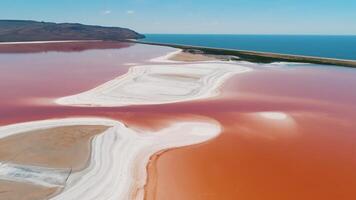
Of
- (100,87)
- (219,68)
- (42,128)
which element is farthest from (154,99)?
(219,68)

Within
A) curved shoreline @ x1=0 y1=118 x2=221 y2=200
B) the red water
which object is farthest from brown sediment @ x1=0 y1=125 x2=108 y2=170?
the red water

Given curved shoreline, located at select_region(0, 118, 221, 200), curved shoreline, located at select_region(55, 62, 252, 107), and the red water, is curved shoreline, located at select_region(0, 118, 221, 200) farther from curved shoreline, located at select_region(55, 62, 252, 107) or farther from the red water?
curved shoreline, located at select_region(55, 62, 252, 107)

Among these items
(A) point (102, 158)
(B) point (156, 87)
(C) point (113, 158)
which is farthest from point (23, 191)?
(B) point (156, 87)

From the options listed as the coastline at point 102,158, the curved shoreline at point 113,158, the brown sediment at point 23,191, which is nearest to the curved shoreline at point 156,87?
the coastline at point 102,158

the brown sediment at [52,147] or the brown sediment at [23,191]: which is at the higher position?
the brown sediment at [52,147]

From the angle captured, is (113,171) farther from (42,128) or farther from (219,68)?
(219,68)

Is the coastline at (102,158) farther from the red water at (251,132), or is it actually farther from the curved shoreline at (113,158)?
the red water at (251,132)

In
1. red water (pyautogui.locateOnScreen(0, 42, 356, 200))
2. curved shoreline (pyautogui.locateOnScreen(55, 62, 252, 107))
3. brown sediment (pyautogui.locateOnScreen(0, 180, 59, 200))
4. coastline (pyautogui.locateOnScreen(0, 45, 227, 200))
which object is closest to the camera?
brown sediment (pyautogui.locateOnScreen(0, 180, 59, 200))
